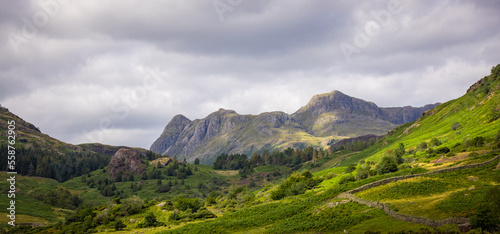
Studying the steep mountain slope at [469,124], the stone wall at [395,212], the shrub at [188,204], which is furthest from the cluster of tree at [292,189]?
the steep mountain slope at [469,124]

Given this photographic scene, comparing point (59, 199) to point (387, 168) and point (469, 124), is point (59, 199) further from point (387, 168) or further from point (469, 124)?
point (469, 124)

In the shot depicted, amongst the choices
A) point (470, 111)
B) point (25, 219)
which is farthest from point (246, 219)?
point (470, 111)

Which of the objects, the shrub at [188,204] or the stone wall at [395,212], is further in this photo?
the shrub at [188,204]

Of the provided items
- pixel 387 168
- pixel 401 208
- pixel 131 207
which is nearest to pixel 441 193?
pixel 401 208

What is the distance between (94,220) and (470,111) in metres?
156

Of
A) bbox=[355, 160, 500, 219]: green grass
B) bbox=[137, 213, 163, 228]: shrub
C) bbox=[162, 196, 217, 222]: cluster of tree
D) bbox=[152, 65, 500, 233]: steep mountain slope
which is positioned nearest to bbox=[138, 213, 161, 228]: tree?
bbox=[137, 213, 163, 228]: shrub

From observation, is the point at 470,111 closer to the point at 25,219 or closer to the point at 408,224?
the point at 408,224

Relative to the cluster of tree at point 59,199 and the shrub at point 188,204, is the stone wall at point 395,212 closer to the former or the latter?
the shrub at point 188,204

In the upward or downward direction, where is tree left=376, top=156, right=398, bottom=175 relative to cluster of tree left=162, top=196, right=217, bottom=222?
upward

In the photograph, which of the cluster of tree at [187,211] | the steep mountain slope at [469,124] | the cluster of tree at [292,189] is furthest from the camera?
the steep mountain slope at [469,124]

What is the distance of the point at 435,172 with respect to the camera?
178 ft

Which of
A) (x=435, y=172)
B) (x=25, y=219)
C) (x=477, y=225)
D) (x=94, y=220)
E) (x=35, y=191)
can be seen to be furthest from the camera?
(x=35, y=191)

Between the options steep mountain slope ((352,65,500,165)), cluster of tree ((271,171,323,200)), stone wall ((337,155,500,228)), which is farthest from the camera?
steep mountain slope ((352,65,500,165))

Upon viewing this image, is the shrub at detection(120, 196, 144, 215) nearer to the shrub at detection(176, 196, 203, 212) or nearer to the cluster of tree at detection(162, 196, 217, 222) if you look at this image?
the cluster of tree at detection(162, 196, 217, 222)
